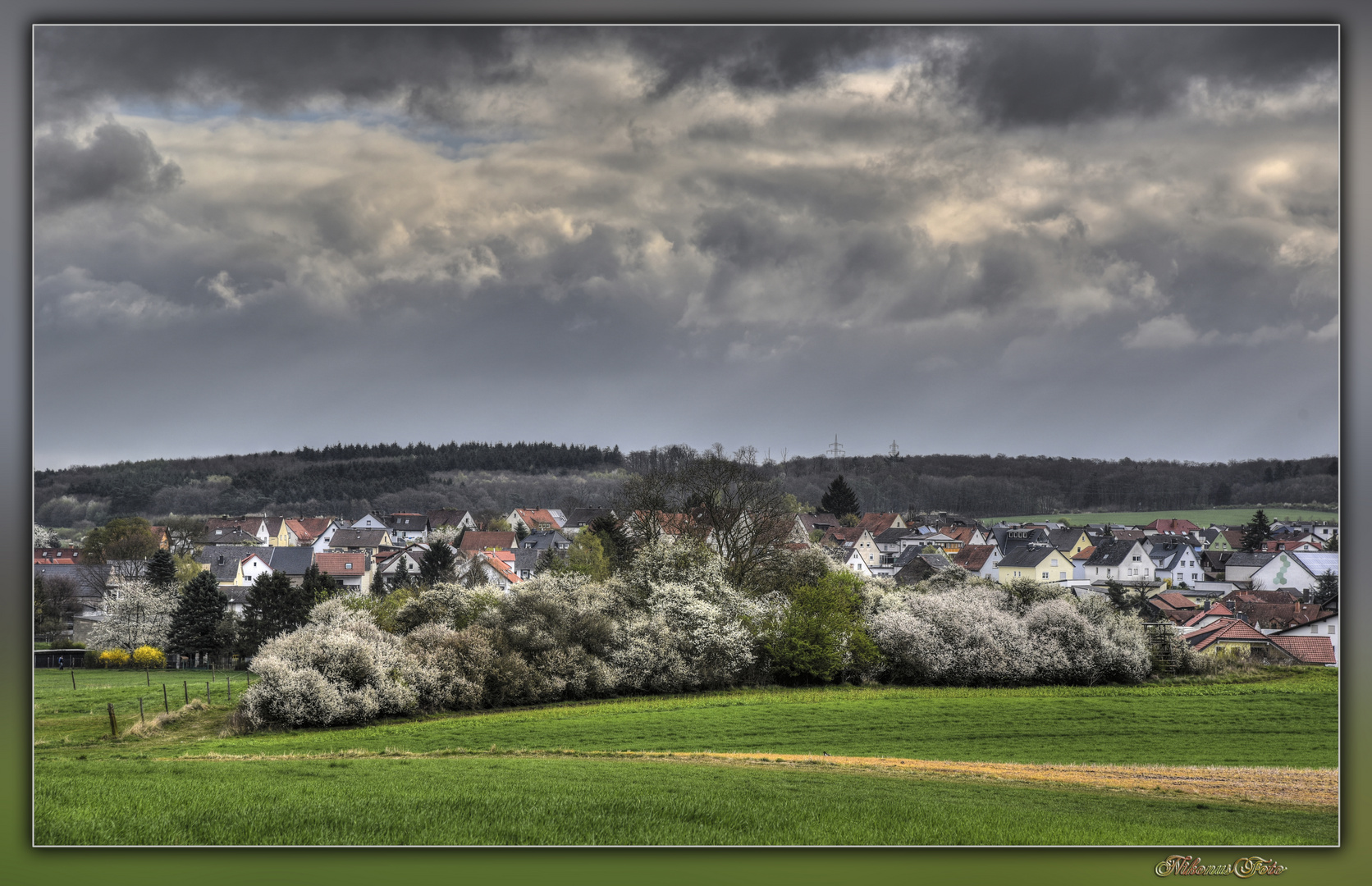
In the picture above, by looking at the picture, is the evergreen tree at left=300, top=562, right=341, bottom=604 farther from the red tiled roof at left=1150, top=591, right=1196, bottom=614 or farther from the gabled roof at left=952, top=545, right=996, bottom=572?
the red tiled roof at left=1150, top=591, right=1196, bottom=614

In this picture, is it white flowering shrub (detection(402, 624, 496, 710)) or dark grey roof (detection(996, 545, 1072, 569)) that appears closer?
white flowering shrub (detection(402, 624, 496, 710))

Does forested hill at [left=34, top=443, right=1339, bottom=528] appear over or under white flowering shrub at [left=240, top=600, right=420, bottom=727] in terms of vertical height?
over

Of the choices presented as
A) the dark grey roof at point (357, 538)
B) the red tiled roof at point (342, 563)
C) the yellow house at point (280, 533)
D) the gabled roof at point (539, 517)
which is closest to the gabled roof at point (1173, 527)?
the yellow house at point (280, 533)

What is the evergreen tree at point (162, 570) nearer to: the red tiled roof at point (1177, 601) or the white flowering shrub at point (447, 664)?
the white flowering shrub at point (447, 664)

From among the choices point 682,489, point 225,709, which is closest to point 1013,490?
point 682,489

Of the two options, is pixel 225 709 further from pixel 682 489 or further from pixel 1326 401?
pixel 1326 401

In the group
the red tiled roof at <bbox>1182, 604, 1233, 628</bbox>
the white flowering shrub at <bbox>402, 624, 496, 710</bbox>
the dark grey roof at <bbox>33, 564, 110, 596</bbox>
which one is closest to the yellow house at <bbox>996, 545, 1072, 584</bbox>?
the red tiled roof at <bbox>1182, 604, 1233, 628</bbox>
